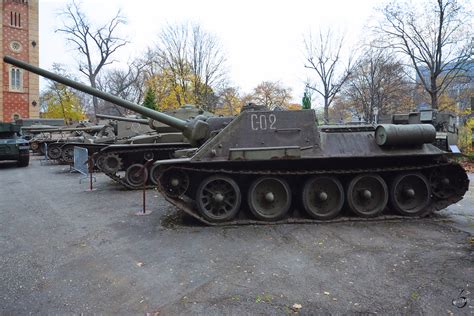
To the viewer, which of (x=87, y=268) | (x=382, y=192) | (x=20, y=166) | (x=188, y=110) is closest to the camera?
(x=87, y=268)

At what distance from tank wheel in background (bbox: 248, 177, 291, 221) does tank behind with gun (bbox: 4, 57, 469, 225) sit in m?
0.02

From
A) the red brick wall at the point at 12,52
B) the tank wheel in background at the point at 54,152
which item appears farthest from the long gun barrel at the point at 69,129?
the red brick wall at the point at 12,52

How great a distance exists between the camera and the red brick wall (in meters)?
43.9

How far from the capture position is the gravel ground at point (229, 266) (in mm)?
3703

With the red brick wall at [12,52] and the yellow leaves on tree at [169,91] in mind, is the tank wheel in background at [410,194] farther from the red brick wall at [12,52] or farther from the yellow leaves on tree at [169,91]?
the red brick wall at [12,52]

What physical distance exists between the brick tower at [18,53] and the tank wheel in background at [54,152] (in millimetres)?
31124

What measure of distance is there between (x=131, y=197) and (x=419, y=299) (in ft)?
25.3

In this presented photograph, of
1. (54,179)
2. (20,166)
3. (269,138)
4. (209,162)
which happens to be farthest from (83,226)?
(20,166)

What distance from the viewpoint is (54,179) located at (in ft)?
44.8

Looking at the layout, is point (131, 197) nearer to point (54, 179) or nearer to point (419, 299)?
point (54, 179)

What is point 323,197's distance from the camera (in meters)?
6.73

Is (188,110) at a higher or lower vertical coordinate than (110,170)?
higher

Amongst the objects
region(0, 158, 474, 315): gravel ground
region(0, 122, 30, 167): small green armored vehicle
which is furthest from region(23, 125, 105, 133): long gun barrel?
region(0, 158, 474, 315): gravel ground

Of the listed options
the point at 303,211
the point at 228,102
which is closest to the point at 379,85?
the point at 228,102
